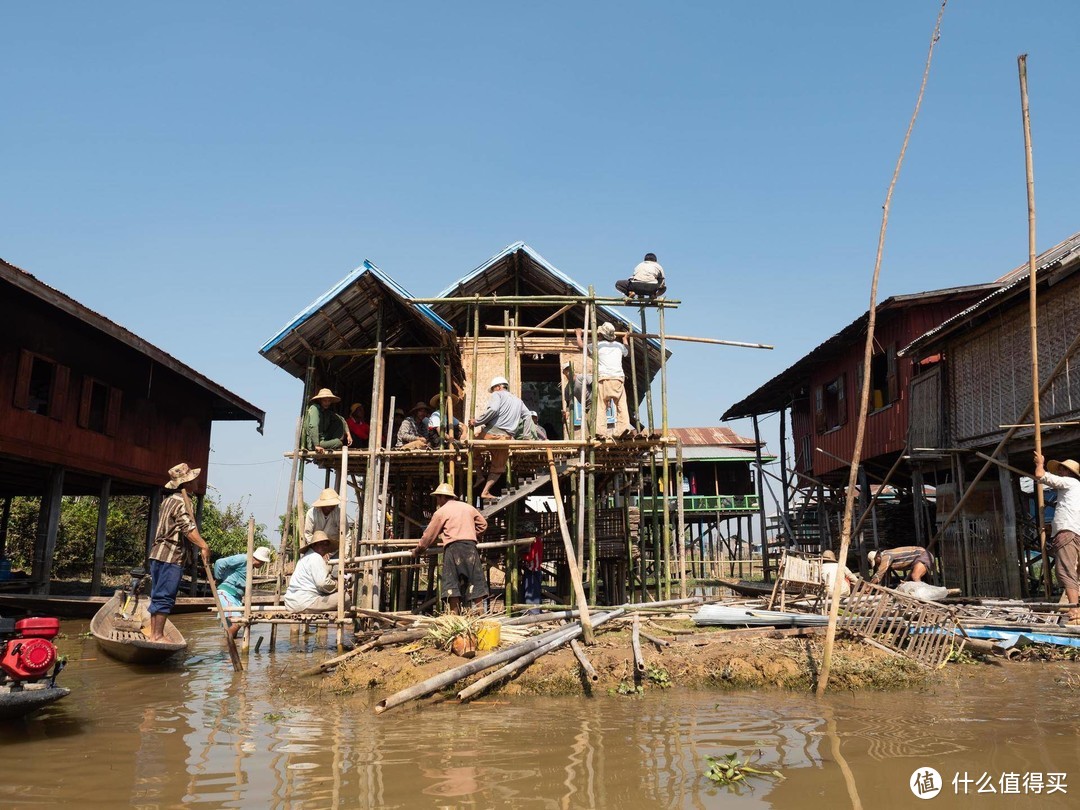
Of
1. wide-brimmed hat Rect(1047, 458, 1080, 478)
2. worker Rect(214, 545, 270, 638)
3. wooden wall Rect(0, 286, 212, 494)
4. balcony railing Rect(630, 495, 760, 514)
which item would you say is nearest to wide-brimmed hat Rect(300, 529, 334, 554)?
worker Rect(214, 545, 270, 638)

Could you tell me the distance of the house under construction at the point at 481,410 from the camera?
10.2 m

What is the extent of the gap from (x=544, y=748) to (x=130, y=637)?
5.56 m

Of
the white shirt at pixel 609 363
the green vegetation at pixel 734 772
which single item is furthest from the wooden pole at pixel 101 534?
the green vegetation at pixel 734 772

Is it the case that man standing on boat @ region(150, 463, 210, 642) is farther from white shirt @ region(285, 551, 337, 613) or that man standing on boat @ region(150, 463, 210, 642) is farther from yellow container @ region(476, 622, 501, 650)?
yellow container @ region(476, 622, 501, 650)

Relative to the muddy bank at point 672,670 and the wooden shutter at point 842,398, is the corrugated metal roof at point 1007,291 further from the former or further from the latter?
the muddy bank at point 672,670

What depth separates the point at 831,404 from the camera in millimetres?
20203

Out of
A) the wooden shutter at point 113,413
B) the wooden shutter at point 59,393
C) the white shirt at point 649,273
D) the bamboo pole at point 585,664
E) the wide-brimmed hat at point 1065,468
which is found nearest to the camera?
the bamboo pole at point 585,664

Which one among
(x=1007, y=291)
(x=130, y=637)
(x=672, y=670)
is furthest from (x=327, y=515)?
(x=1007, y=291)

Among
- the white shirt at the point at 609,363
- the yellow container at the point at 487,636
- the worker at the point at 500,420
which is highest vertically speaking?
the white shirt at the point at 609,363

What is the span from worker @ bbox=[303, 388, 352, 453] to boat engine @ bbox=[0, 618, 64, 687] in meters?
5.85

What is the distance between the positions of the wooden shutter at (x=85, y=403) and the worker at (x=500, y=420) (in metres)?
8.89

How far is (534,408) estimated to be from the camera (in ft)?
49.1

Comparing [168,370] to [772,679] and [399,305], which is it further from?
[772,679]

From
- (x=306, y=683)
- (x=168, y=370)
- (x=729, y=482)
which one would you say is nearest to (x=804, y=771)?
(x=306, y=683)
